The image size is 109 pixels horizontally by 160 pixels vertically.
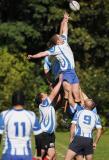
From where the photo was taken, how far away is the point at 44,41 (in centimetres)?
4866

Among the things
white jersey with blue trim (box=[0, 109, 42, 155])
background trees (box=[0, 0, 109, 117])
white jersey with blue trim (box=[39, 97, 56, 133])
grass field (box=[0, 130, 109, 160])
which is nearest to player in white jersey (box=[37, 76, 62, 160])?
white jersey with blue trim (box=[39, 97, 56, 133])

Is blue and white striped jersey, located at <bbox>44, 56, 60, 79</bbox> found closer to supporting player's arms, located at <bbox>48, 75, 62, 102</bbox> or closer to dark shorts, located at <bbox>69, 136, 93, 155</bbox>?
supporting player's arms, located at <bbox>48, 75, 62, 102</bbox>

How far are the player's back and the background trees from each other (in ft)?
102

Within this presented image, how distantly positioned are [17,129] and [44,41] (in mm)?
36823

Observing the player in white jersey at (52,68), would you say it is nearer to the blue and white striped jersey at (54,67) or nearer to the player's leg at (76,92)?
the blue and white striped jersey at (54,67)

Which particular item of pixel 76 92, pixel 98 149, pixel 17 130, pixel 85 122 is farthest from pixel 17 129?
pixel 98 149

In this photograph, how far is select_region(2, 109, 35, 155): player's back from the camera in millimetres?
11984

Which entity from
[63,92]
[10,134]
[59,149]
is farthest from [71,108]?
[59,149]

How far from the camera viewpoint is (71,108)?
60.3ft

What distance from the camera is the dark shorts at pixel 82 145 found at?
16281mm

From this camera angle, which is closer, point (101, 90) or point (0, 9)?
point (101, 90)

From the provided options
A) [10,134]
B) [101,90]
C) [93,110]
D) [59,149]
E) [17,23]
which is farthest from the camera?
[17,23]

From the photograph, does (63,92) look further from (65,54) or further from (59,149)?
(59,149)

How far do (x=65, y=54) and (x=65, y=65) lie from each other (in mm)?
267
